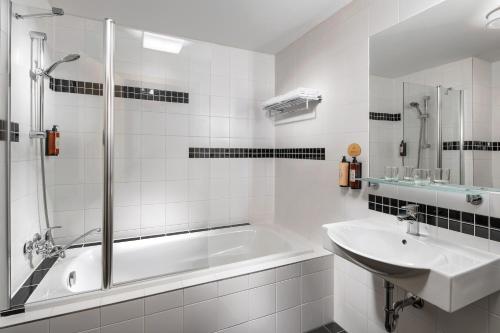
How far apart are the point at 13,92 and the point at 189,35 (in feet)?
4.89

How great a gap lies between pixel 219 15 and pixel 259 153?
1.38m

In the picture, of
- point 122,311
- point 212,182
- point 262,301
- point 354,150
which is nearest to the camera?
point 122,311

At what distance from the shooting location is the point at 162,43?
5.08ft

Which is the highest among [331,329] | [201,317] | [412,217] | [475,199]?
[475,199]

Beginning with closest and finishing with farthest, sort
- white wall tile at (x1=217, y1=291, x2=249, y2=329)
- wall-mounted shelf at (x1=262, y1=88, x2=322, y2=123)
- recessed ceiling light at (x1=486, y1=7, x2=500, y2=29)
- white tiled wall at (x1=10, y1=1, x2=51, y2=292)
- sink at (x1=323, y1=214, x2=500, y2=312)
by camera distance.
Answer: sink at (x1=323, y1=214, x2=500, y2=312) < recessed ceiling light at (x1=486, y1=7, x2=500, y2=29) < white tiled wall at (x1=10, y1=1, x2=51, y2=292) < white wall tile at (x1=217, y1=291, x2=249, y2=329) < wall-mounted shelf at (x1=262, y1=88, x2=322, y2=123)

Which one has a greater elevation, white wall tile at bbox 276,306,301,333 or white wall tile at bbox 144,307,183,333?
white wall tile at bbox 144,307,183,333

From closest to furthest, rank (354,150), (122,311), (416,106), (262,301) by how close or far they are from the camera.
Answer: (122,311), (416,106), (262,301), (354,150)

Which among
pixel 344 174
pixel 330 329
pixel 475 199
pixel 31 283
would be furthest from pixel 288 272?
pixel 31 283

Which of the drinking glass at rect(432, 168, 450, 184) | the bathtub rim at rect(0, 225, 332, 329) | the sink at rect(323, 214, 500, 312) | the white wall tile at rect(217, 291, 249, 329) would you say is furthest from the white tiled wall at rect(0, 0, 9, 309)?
the drinking glass at rect(432, 168, 450, 184)

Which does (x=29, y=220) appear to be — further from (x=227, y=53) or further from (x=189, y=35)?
(x=227, y=53)

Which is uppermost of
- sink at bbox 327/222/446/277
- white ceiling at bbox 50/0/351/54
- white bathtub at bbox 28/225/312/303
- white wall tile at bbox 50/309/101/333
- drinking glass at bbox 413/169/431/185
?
white ceiling at bbox 50/0/351/54

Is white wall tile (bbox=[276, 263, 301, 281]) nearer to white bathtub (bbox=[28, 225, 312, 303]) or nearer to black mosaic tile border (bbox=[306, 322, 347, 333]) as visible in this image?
white bathtub (bbox=[28, 225, 312, 303])

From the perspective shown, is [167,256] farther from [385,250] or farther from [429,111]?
[429,111]

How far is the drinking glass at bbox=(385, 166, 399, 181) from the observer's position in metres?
1.55
